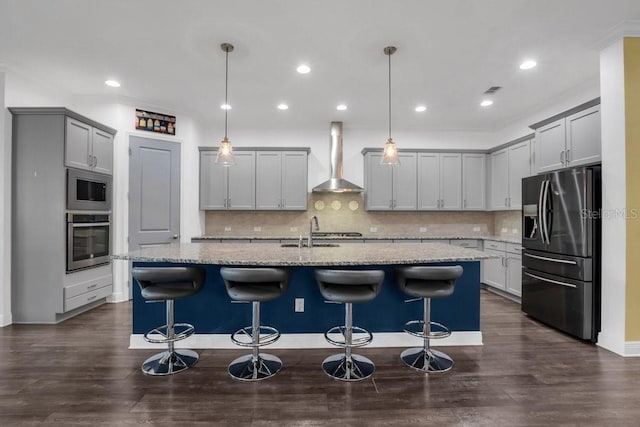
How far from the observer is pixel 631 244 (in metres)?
2.72

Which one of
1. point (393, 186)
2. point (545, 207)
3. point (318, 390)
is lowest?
point (318, 390)

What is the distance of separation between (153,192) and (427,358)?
4.21m

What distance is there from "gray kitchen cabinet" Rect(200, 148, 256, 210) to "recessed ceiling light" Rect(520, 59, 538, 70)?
13.1 ft

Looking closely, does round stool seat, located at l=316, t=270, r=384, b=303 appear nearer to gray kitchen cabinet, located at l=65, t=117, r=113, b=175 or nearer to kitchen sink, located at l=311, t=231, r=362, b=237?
kitchen sink, located at l=311, t=231, r=362, b=237

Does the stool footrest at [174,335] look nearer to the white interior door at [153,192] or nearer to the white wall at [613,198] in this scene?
the white interior door at [153,192]

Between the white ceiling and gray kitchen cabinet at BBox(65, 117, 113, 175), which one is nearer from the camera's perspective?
the white ceiling

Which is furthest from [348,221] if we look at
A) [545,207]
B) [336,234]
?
[545,207]

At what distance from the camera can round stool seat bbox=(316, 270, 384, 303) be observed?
2188 millimetres

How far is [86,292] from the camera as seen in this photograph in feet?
12.5

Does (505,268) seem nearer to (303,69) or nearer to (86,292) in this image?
(303,69)

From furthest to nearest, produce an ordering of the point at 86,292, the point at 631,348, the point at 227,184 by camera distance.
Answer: the point at 227,184 < the point at 86,292 < the point at 631,348

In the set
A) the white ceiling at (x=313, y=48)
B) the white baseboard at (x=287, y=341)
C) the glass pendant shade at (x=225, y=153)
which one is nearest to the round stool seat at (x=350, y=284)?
the white baseboard at (x=287, y=341)

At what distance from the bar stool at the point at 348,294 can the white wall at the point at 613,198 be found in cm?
227

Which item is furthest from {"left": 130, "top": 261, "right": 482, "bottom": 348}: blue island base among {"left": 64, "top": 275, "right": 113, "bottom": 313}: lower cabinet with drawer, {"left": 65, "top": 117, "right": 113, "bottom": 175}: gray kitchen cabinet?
{"left": 65, "top": 117, "right": 113, "bottom": 175}: gray kitchen cabinet
